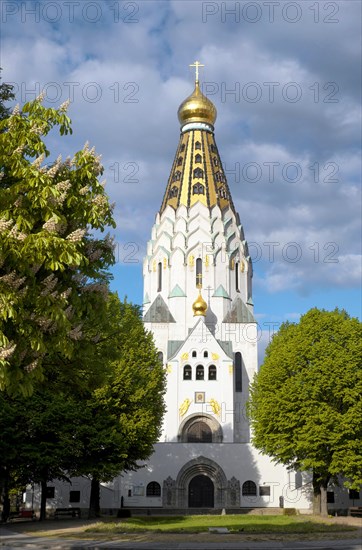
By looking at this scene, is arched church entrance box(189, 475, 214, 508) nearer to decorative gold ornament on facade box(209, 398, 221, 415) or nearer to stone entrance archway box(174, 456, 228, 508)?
stone entrance archway box(174, 456, 228, 508)

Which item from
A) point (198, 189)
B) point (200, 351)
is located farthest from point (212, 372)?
point (198, 189)

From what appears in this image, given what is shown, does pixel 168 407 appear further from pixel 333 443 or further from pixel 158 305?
pixel 333 443

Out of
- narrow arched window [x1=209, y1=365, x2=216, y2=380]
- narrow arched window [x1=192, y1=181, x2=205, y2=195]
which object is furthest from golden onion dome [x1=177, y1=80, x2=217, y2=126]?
narrow arched window [x1=209, y1=365, x2=216, y2=380]

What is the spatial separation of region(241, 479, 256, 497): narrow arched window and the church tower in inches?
2.9

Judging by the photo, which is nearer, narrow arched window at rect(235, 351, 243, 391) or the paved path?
the paved path

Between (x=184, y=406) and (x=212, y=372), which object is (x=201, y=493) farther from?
(x=212, y=372)

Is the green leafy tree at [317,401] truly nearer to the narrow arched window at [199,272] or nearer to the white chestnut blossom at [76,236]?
the narrow arched window at [199,272]

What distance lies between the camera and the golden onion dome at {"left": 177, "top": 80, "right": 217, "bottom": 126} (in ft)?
249

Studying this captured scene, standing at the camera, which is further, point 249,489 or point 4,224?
point 249,489

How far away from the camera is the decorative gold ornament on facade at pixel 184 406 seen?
55406mm

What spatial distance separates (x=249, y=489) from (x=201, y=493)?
3.83 m

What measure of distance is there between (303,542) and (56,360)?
42.4ft

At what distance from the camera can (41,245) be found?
9.14 metres

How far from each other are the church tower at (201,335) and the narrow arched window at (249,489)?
0.24 feet
